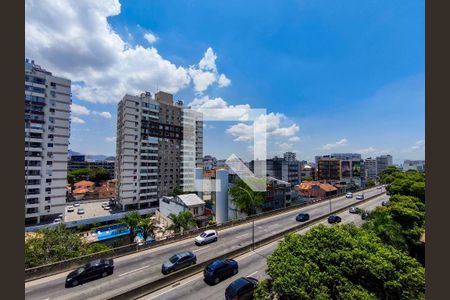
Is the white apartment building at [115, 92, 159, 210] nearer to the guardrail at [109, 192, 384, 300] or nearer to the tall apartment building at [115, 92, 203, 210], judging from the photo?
→ the tall apartment building at [115, 92, 203, 210]

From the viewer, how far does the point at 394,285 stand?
8.32 m

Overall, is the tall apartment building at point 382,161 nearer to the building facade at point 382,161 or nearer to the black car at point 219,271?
the building facade at point 382,161

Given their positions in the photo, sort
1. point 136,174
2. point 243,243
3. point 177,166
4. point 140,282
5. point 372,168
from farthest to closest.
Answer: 1. point 372,168
2. point 177,166
3. point 136,174
4. point 243,243
5. point 140,282

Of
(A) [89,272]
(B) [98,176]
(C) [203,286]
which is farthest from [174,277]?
(B) [98,176]

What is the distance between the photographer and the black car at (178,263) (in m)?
14.5

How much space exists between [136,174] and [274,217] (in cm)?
3960

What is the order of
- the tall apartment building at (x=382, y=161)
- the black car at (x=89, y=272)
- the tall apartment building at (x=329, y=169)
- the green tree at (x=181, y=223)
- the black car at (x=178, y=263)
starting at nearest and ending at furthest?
the black car at (x=89, y=272) < the black car at (x=178, y=263) < the green tree at (x=181, y=223) < the tall apartment building at (x=329, y=169) < the tall apartment building at (x=382, y=161)

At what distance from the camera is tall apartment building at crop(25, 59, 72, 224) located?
4169 centimetres

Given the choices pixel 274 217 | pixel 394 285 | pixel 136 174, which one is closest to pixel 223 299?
pixel 394 285

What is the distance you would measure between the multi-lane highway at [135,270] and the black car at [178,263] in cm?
66

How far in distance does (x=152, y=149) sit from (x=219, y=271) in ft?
161

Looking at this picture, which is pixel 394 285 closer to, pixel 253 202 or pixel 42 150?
pixel 253 202

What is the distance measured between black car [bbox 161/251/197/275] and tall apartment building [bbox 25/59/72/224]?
43.2 m

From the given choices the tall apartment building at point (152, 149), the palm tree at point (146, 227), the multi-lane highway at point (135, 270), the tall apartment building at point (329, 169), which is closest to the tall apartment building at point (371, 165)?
the tall apartment building at point (329, 169)
